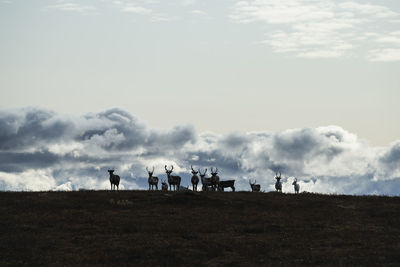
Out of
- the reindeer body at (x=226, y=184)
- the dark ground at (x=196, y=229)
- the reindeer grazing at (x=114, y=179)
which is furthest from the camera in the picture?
the reindeer body at (x=226, y=184)

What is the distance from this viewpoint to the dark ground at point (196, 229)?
91.1 feet

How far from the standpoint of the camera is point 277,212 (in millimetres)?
41969

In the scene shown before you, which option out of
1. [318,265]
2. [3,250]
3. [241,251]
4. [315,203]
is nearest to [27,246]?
[3,250]

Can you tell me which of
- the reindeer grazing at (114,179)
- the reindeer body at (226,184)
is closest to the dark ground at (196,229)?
the reindeer grazing at (114,179)

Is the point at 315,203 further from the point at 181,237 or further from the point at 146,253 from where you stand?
the point at 146,253

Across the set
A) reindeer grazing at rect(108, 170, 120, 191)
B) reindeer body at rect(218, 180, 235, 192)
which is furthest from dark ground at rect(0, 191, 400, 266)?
reindeer body at rect(218, 180, 235, 192)

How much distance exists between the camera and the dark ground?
2778cm

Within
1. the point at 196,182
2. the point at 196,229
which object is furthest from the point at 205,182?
the point at 196,229

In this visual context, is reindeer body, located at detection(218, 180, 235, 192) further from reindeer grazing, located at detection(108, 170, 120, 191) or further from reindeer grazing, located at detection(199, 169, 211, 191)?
reindeer grazing, located at detection(108, 170, 120, 191)

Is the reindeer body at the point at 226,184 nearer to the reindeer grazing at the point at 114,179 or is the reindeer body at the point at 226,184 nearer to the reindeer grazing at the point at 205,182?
the reindeer grazing at the point at 205,182

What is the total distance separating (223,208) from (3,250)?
734 inches

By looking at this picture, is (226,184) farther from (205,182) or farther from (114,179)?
(114,179)

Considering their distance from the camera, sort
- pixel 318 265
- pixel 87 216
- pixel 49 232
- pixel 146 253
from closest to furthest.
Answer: pixel 318 265, pixel 146 253, pixel 49 232, pixel 87 216

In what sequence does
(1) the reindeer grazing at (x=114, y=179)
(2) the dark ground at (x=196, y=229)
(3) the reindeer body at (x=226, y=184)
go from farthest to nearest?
(3) the reindeer body at (x=226, y=184) < (1) the reindeer grazing at (x=114, y=179) < (2) the dark ground at (x=196, y=229)
